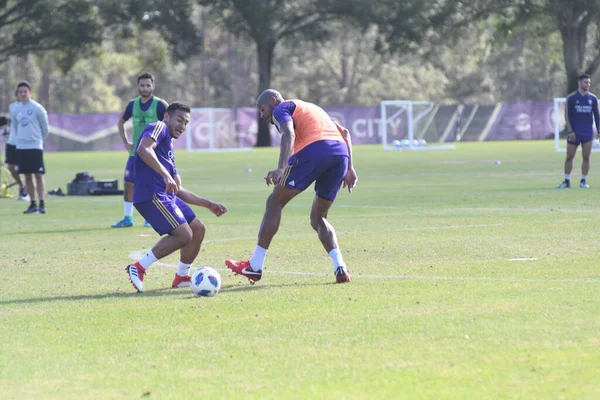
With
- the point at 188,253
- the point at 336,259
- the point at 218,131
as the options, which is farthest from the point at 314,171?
the point at 218,131

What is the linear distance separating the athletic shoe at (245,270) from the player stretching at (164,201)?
0.39 m

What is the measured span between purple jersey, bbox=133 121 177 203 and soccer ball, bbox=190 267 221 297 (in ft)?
3.41

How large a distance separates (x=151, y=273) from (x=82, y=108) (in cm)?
8724

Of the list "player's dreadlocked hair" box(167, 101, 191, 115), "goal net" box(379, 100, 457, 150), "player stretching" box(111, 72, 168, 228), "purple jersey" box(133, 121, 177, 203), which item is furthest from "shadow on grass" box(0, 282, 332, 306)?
"goal net" box(379, 100, 457, 150)

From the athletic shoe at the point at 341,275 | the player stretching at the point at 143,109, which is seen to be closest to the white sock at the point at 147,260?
the athletic shoe at the point at 341,275

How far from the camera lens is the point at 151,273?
38.2 ft

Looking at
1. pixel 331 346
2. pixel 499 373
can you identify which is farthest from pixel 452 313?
pixel 499 373

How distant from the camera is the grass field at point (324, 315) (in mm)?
6426

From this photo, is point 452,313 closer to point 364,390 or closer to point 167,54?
point 364,390

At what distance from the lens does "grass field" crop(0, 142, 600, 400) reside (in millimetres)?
6426

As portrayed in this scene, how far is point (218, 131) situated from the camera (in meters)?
64.7

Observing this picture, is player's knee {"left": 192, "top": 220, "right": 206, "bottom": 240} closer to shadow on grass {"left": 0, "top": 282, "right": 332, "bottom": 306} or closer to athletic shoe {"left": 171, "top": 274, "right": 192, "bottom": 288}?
athletic shoe {"left": 171, "top": 274, "right": 192, "bottom": 288}

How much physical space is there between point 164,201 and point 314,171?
1382 millimetres

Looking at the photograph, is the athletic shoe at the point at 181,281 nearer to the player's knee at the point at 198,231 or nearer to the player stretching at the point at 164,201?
the player stretching at the point at 164,201
